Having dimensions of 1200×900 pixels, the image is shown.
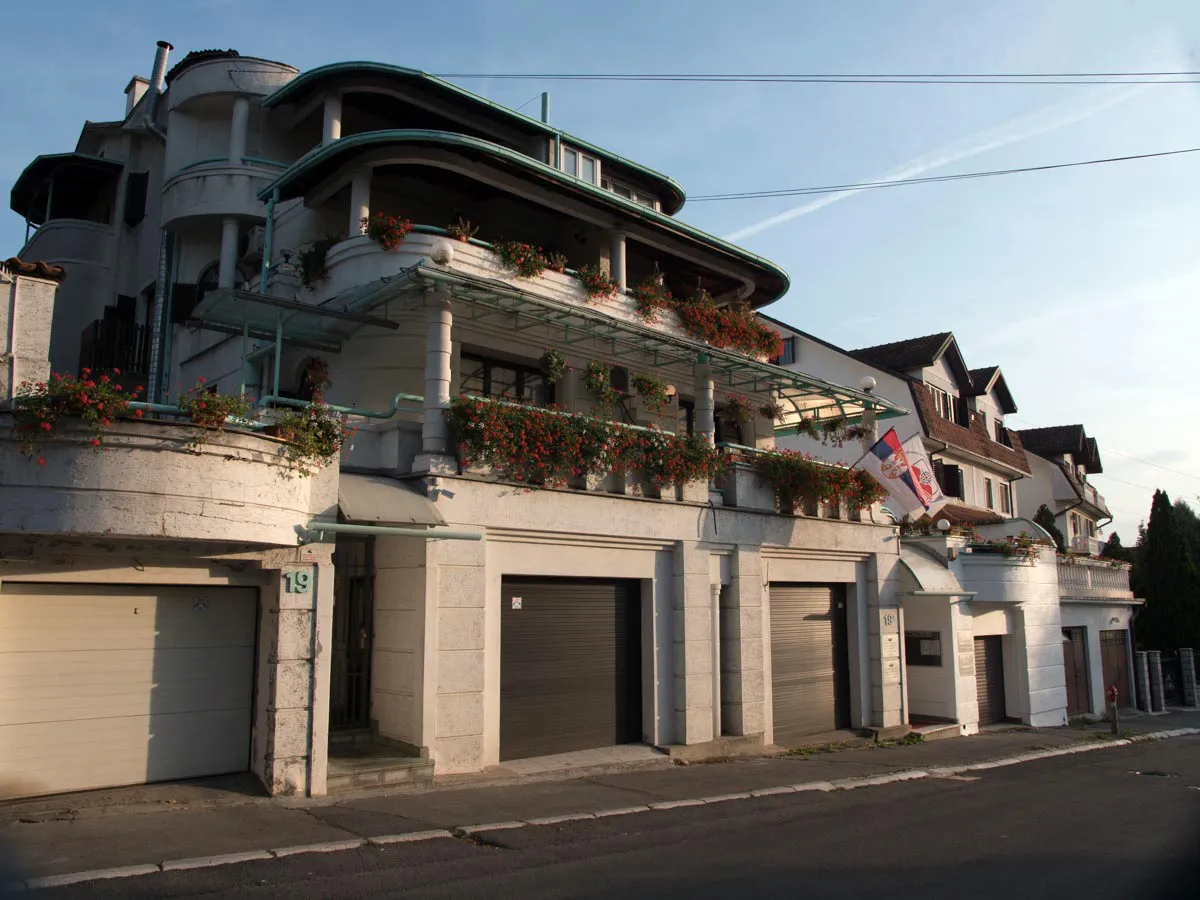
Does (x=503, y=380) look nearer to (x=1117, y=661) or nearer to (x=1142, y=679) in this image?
(x=1117, y=661)

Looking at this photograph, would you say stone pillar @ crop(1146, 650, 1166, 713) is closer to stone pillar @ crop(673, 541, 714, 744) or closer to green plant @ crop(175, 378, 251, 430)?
stone pillar @ crop(673, 541, 714, 744)

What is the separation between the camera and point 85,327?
23344 millimetres

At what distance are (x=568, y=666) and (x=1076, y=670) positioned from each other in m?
18.7

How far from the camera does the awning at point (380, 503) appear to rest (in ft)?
36.2

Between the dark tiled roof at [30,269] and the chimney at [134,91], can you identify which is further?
the chimney at [134,91]

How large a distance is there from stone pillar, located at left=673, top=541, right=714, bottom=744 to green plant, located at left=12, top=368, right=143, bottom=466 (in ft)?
30.0

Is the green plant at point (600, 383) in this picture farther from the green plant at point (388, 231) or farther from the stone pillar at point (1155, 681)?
the stone pillar at point (1155, 681)

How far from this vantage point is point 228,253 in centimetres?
1959

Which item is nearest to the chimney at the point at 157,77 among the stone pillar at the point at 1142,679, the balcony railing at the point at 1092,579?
the balcony railing at the point at 1092,579

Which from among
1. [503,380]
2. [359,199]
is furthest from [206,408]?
[503,380]

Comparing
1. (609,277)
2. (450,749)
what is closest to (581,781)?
(450,749)

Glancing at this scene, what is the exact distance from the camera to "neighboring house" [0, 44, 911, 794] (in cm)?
987

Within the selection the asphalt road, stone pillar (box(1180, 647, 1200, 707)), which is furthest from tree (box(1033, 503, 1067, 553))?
the asphalt road

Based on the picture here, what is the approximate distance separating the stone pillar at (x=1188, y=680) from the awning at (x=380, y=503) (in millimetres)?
30619
